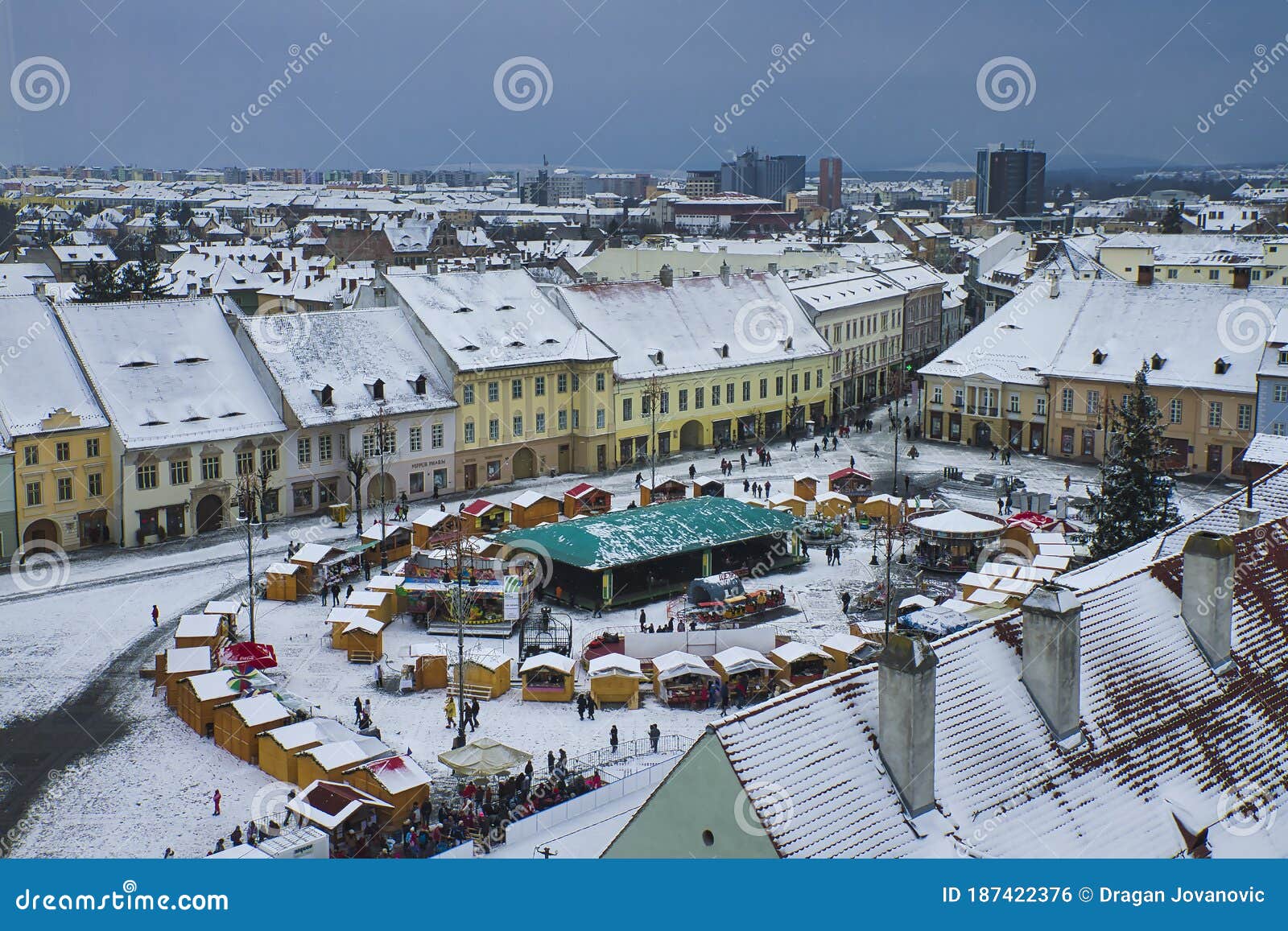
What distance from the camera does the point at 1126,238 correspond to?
102062 mm

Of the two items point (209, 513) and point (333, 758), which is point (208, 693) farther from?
point (209, 513)

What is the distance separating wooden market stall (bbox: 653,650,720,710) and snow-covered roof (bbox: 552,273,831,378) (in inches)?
1123

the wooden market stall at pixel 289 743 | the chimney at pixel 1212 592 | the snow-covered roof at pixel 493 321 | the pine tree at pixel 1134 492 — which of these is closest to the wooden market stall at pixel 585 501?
the snow-covered roof at pixel 493 321

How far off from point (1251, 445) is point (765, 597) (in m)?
17.4

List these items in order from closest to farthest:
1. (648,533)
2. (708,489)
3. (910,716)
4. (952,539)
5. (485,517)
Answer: (910,716), (648,533), (952,539), (485,517), (708,489)

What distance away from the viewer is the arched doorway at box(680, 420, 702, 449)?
65438 millimetres

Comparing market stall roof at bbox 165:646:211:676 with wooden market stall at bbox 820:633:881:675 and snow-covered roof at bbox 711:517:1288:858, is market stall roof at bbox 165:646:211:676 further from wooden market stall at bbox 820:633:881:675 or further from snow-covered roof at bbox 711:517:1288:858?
snow-covered roof at bbox 711:517:1288:858

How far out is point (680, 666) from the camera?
3406cm

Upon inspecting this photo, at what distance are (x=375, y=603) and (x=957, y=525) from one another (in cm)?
1872

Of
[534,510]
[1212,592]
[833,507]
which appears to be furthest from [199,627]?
[1212,592]

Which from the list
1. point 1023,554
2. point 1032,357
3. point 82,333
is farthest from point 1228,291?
point 82,333

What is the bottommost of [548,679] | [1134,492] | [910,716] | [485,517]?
[548,679]

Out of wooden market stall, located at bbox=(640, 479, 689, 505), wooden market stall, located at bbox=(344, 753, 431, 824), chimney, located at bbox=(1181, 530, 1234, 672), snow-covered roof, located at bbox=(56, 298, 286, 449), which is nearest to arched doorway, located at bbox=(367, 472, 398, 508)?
snow-covered roof, located at bbox=(56, 298, 286, 449)

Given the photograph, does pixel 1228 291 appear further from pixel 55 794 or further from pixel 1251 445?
pixel 55 794
